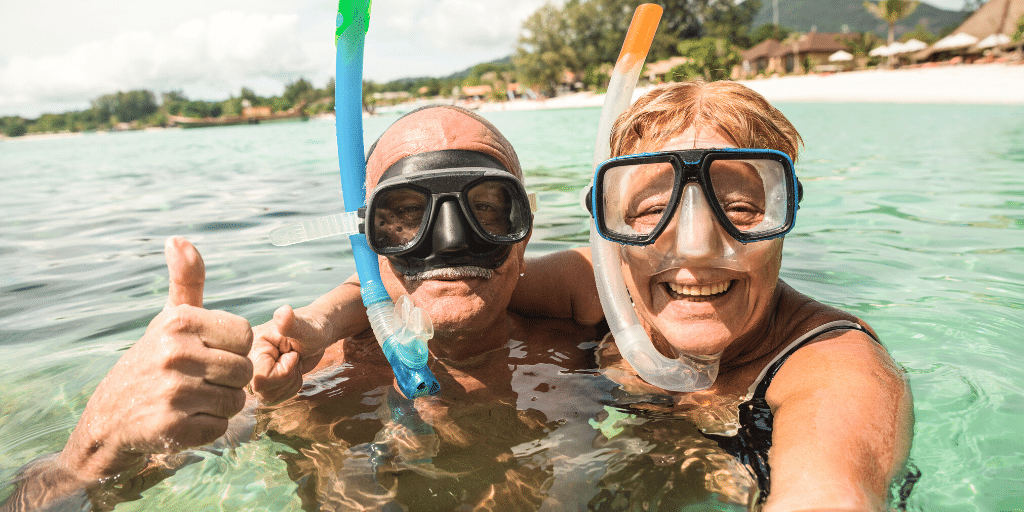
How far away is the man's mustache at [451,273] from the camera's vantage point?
204 cm

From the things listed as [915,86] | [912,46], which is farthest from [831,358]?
[912,46]

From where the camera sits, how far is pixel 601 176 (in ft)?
6.15

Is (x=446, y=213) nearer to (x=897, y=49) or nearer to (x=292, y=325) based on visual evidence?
(x=292, y=325)

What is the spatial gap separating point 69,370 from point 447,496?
229cm

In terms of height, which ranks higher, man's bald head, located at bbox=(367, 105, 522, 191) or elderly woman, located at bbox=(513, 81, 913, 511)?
man's bald head, located at bbox=(367, 105, 522, 191)

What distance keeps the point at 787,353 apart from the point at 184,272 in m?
1.62

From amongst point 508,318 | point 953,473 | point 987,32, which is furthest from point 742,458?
point 987,32

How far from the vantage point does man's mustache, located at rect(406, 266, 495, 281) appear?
2043 mm

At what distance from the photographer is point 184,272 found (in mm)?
1446

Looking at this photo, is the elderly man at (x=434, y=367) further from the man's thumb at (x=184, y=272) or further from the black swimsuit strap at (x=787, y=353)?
the black swimsuit strap at (x=787, y=353)

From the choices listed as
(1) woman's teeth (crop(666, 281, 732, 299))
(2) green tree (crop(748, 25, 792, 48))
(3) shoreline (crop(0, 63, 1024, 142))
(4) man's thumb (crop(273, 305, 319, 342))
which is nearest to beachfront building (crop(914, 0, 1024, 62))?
(3) shoreline (crop(0, 63, 1024, 142))

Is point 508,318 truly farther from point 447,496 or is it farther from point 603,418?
point 447,496

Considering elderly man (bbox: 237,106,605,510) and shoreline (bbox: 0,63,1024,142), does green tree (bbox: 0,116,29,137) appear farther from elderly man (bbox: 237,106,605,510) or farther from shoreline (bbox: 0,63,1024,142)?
elderly man (bbox: 237,106,605,510)

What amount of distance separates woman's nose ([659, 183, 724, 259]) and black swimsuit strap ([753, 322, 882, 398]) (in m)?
0.41
